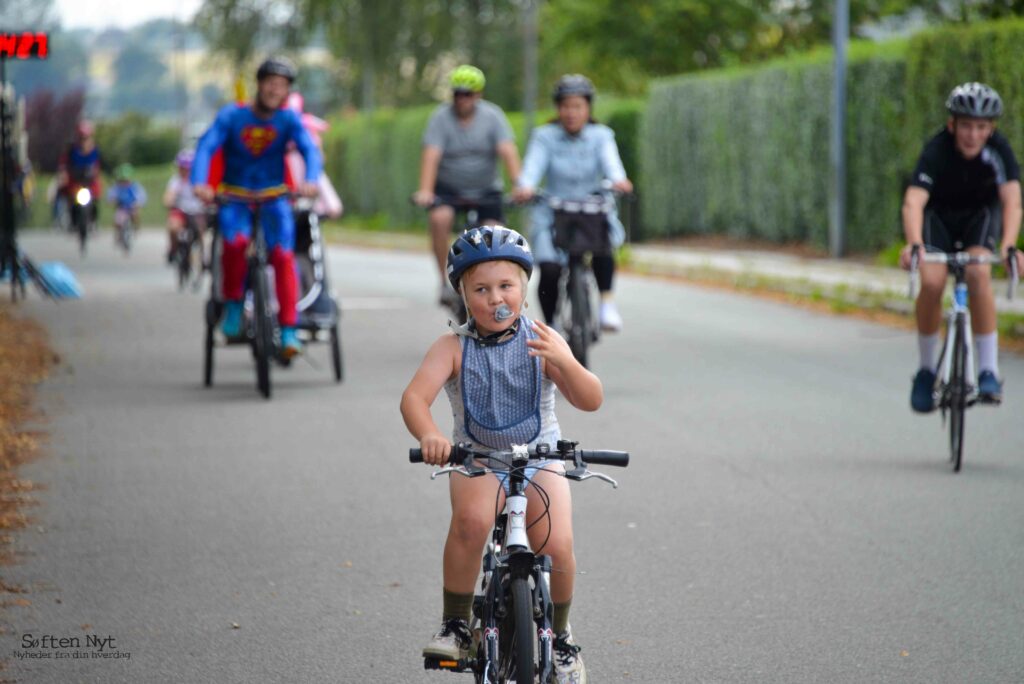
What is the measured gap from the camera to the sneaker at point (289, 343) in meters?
11.3

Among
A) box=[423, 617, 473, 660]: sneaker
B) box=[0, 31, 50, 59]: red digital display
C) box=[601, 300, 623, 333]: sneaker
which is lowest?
box=[423, 617, 473, 660]: sneaker

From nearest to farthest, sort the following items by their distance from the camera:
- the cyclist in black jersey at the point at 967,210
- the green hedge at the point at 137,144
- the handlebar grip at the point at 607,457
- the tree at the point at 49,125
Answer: the handlebar grip at the point at 607,457 < the cyclist in black jersey at the point at 967,210 < the tree at the point at 49,125 < the green hedge at the point at 137,144

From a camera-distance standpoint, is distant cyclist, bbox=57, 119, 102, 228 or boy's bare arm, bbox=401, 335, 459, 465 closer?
boy's bare arm, bbox=401, 335, 459, 465

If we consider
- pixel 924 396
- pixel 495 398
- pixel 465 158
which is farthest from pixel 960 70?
pixel 495 398

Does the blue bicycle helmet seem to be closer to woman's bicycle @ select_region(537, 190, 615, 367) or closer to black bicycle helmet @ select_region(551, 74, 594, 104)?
woman's bicycle @ select_region(537, 190, 615, 367)

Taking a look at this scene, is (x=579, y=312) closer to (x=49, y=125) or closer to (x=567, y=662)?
(x=567, y=662)

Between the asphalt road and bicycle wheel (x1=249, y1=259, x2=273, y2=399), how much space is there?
23 cm

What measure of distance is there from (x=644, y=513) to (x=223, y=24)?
51632 millimetres

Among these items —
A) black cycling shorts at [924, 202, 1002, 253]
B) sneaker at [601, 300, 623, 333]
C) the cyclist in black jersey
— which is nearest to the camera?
the cyclist in black jersey

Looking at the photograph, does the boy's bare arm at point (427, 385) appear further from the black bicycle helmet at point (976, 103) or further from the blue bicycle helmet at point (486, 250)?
the black bicycle helmet at point (976, 103)

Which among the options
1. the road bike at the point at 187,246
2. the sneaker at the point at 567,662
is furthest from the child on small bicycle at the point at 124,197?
the sneaker at the point at 567,662

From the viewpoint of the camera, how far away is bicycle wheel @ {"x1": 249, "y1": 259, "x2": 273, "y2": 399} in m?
10.8

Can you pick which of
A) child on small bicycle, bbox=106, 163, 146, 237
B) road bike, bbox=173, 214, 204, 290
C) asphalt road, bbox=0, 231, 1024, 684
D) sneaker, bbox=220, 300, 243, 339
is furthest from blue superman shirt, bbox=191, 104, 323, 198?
child on small bicycle, bbox=106, 163, 146, 237

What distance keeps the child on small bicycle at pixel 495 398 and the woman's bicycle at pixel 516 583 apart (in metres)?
0.10
